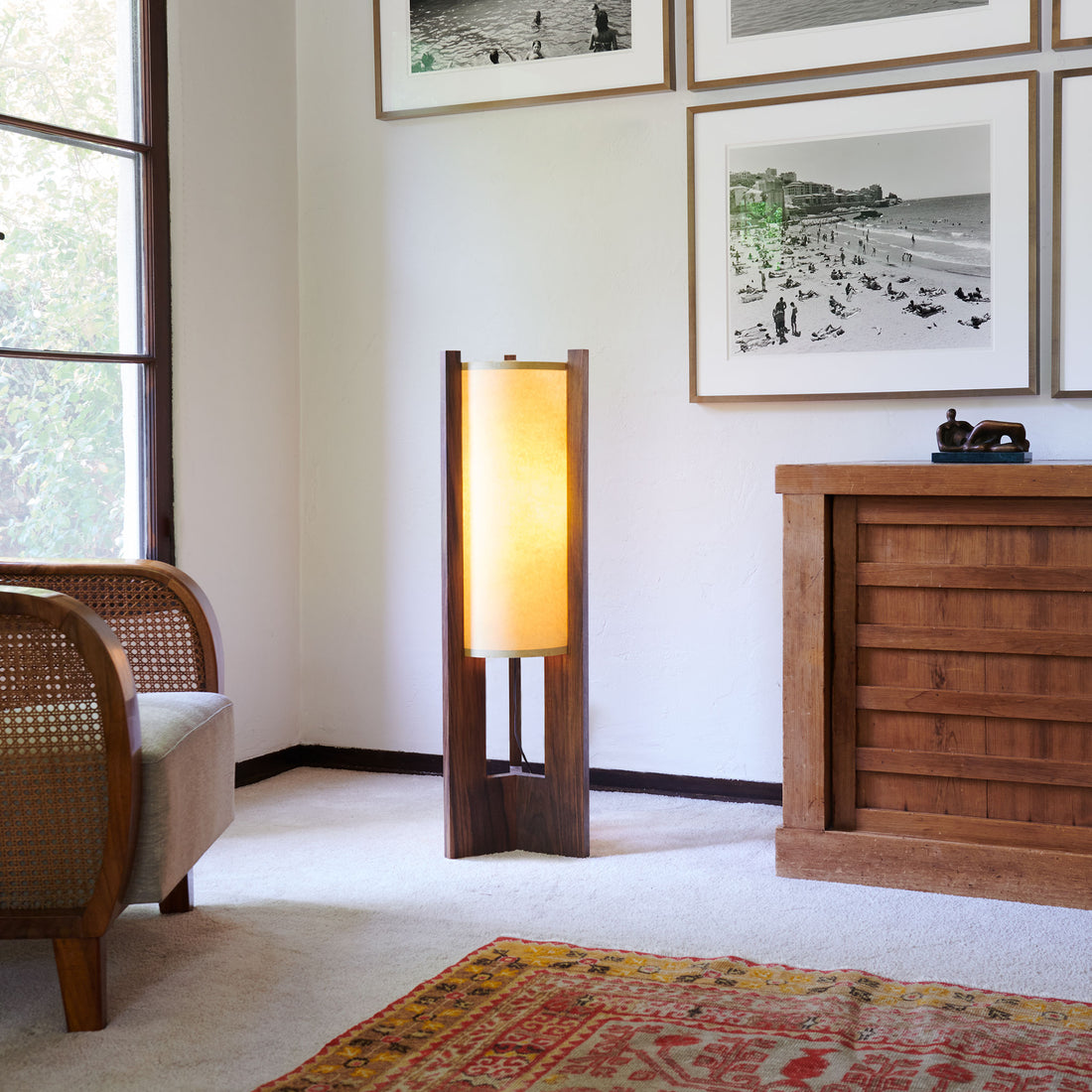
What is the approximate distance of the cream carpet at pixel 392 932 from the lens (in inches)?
77.1

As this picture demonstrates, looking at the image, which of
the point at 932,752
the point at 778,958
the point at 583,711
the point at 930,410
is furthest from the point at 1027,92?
the point at 778,958

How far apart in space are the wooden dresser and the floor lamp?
48 cm

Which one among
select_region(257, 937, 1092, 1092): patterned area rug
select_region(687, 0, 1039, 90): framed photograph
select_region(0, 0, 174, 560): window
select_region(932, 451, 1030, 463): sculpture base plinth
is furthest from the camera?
select_region(687, 0, 1039, 90): framed photograph

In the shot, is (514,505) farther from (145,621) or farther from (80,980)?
(80,980)

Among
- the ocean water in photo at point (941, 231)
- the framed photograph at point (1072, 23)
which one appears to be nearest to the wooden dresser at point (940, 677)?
the ocean water in photo at point (941, 231)

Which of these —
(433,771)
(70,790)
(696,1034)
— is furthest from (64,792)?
(433,771)

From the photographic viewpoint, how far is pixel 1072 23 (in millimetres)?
3016

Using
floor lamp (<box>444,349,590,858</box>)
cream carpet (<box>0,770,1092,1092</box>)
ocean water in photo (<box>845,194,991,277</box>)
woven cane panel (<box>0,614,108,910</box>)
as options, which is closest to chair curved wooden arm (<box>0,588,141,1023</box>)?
woven cane panel (<box>0,614,108,910</box>)

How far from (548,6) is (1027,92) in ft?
4.27

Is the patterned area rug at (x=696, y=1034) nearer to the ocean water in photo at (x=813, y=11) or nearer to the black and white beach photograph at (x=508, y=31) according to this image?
the ocean water in photo at (x=813, y=11)

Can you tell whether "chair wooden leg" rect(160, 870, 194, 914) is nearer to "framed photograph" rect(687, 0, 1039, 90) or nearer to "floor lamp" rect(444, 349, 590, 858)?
"floor lamp" rect(444, 349, 590, 858)

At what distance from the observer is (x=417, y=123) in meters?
3.71

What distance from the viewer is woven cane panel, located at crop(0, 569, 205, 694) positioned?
8.16 ft

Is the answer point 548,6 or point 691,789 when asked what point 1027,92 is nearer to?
point 548,6
